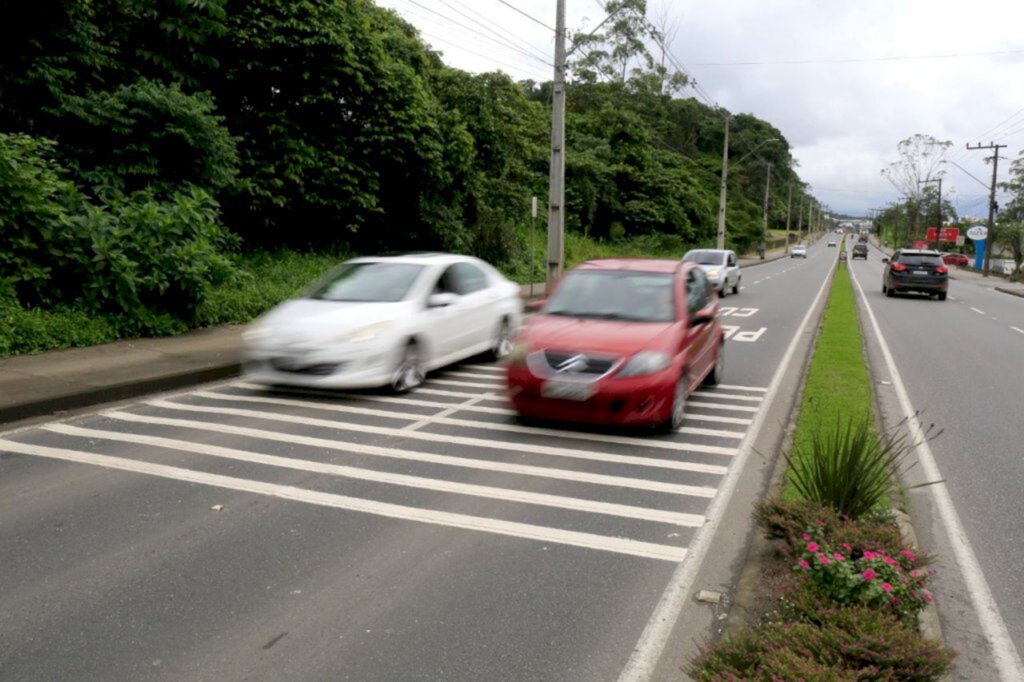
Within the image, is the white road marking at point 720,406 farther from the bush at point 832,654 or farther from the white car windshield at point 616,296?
the bush at point 832,654

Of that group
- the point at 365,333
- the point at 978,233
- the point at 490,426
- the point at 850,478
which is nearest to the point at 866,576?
the point at 850,478

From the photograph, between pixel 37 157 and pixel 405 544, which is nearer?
pixel 405 544

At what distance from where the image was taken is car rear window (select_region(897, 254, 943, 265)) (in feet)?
94.1

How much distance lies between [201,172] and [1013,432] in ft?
41.8

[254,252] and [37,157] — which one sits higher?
[37,157]

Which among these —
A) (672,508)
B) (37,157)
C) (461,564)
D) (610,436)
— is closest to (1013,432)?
(610,436)

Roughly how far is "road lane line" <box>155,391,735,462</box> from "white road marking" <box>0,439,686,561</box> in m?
1.71

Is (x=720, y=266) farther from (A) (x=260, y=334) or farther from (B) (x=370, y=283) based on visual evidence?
(A) (x=260, y=334)

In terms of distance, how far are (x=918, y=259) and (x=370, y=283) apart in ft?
79.8

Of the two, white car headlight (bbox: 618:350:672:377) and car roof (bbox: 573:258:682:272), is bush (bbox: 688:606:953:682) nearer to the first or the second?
white car headlight (bbox: 618:350:672:377)

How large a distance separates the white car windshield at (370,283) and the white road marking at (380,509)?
3.89 m

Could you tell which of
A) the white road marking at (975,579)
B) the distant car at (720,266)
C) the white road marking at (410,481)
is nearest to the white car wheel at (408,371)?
the white road marking at (410,481)

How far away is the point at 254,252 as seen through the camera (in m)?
18.5

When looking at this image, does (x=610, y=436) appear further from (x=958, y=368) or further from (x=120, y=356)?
(x=958, y=368)
